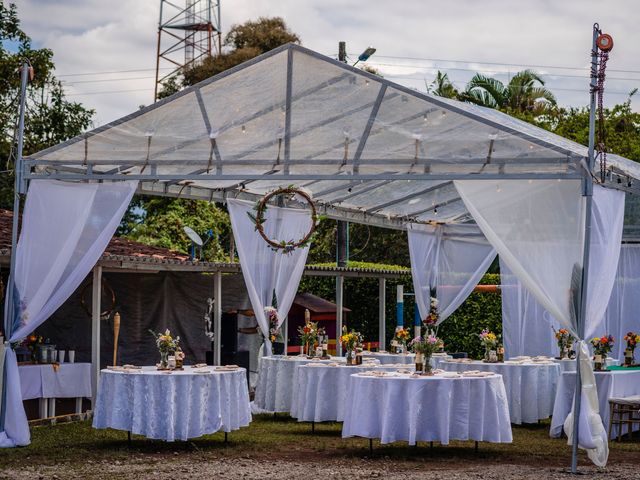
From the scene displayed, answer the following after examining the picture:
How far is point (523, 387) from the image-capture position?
45.2 ft

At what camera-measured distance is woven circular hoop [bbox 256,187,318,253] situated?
44.8 feet

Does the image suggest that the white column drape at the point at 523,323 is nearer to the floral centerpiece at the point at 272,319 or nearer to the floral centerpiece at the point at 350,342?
the floral centerpiece at the point at 272,319

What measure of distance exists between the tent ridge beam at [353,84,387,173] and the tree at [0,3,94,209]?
812 cm

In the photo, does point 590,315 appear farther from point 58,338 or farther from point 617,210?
point 58,338

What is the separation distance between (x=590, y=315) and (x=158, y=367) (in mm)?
4229

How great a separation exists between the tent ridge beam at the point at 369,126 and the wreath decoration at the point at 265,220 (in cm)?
204

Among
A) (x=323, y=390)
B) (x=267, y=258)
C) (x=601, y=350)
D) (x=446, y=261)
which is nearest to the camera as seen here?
(x=323, y=390)

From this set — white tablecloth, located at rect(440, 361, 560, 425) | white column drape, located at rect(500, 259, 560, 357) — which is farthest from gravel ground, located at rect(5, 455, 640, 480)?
white column drape, located at rect(500, 259, 560, 357)

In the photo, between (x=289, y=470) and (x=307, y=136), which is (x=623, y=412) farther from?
(x=307, y=136)

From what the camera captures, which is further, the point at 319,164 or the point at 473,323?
the point at 473,323

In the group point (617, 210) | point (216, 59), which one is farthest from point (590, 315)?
point (216, 59)

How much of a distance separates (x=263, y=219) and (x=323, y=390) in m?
2.46

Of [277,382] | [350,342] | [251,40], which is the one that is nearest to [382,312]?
[277,382]

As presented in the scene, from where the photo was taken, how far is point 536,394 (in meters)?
13.8
